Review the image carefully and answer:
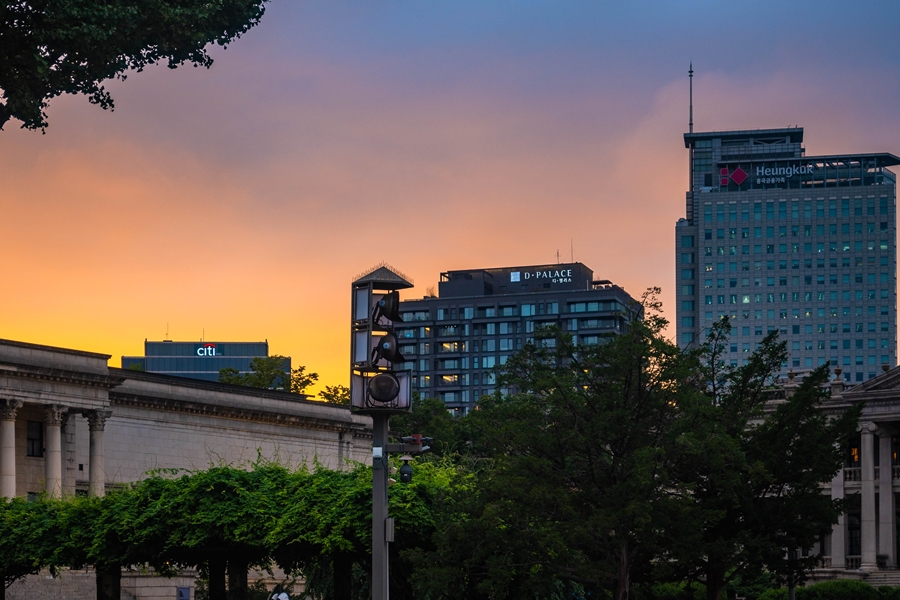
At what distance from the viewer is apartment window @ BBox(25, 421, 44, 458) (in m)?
83.8

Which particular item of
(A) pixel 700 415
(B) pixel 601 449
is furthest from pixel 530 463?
(A) pixel 700 415

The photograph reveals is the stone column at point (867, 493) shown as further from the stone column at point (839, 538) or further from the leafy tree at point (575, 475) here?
the leafy tree at point (575, 475)

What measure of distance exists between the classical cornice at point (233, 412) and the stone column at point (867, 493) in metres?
37.1

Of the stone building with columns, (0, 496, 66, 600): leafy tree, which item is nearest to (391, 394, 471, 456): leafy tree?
the stone building with columns

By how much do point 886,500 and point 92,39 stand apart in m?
75.6

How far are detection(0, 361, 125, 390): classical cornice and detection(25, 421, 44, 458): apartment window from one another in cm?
363

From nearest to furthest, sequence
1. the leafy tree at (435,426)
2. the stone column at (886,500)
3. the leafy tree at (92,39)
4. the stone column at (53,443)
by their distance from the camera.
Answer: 1. the leafy tree at (92,39)
2. the stone column at (53,443)
3. the stone column at (886,500)
4. the leafy tree at (435,426)

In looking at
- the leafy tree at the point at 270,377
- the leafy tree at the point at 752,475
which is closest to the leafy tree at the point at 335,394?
the leafy tree at the point at 270,377

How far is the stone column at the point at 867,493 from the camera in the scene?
97.7 m

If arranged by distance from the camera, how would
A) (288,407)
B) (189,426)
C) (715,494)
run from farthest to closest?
(288,407), (189,426), (715,494)

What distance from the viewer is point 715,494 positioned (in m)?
54.9

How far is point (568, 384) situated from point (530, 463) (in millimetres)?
3984

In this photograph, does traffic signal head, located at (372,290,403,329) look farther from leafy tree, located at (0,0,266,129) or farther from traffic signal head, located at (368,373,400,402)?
leafy tree, located at (0,0,266,129)

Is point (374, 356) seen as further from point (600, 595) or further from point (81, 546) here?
point (600, 595)
